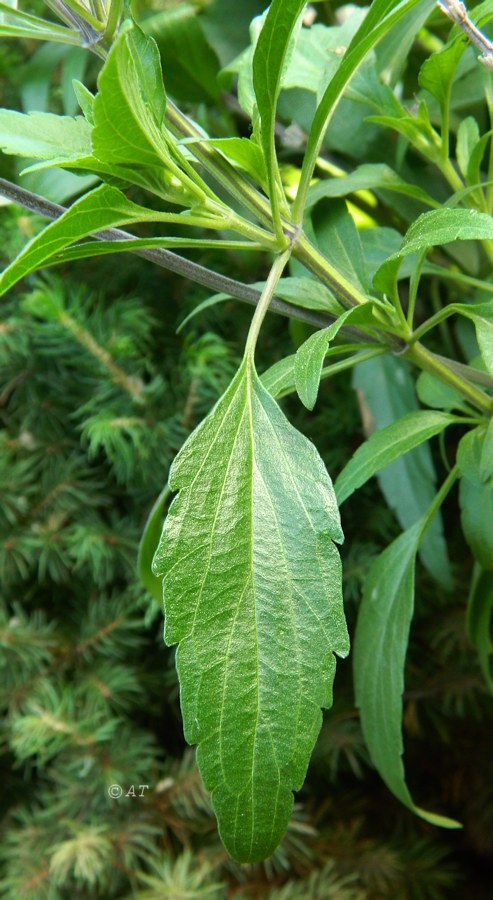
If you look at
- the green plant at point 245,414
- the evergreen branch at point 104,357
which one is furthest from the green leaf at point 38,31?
the evergreen branch at point 104,357

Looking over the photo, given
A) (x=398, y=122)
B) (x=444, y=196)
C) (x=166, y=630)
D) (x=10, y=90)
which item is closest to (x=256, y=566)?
(x=166, y=630)

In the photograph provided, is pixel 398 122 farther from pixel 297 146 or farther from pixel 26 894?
pixel 26 894

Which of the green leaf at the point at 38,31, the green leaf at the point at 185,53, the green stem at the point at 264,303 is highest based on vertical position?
the green leaf at the point at 185,53

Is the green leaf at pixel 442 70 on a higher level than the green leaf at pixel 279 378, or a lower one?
higher

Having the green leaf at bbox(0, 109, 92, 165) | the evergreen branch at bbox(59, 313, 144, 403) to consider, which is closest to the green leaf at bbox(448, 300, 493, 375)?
the green leaf at bbox(0, 109, 92, 165)

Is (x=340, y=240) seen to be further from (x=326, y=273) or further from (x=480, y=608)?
(x=480, y=608)

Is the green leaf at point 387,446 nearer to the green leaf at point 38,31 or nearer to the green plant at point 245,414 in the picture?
the green plant at point 245,414

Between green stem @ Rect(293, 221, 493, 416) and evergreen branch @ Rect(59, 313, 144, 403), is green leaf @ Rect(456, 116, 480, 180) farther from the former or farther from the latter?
evergreen branch @ Rect(59, 313, 144, 403)
